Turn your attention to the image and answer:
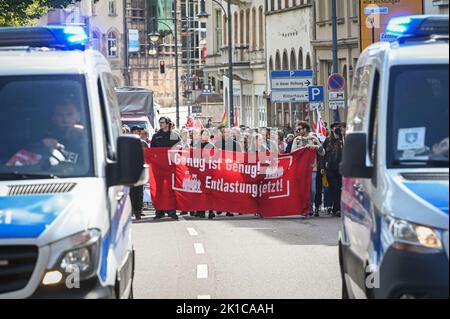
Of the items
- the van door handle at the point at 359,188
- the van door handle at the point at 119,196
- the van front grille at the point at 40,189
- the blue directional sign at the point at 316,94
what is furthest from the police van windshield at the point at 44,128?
the blue directional sign at the point at 316,94

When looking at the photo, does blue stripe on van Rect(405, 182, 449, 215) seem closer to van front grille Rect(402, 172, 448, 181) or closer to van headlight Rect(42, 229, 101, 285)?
van front grille Rect(402, 172, 448, 181)

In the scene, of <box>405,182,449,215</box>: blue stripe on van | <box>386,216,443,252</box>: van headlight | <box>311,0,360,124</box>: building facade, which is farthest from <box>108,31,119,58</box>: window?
<box>386,216,443,252</box>: van headlight

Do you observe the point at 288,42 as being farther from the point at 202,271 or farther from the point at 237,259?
the point at 202,271

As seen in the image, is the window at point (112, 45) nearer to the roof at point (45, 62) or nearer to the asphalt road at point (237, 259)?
the asphalt road at point (237, 259)

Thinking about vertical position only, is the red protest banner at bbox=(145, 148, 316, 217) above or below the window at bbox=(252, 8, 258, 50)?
below

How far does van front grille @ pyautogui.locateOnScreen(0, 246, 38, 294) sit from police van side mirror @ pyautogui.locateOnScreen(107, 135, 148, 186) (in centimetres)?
99

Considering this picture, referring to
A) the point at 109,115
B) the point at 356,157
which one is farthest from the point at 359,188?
the point at 109,115

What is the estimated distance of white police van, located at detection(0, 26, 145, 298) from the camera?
8.28 meters

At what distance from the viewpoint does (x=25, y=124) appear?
9.36 meters

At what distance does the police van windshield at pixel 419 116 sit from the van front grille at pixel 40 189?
6.67 ft

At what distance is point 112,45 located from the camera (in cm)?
15325

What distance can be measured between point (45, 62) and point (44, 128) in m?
0.51

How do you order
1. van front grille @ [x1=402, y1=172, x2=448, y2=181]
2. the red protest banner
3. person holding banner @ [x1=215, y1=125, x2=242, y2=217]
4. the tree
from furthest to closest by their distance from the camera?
the tree → person holding banner @ [x1=215, y1=125, x2=242, y2=217] → the red protest banner → van front grille @ [x1=402, y1=172, x2=448, y2=181]
